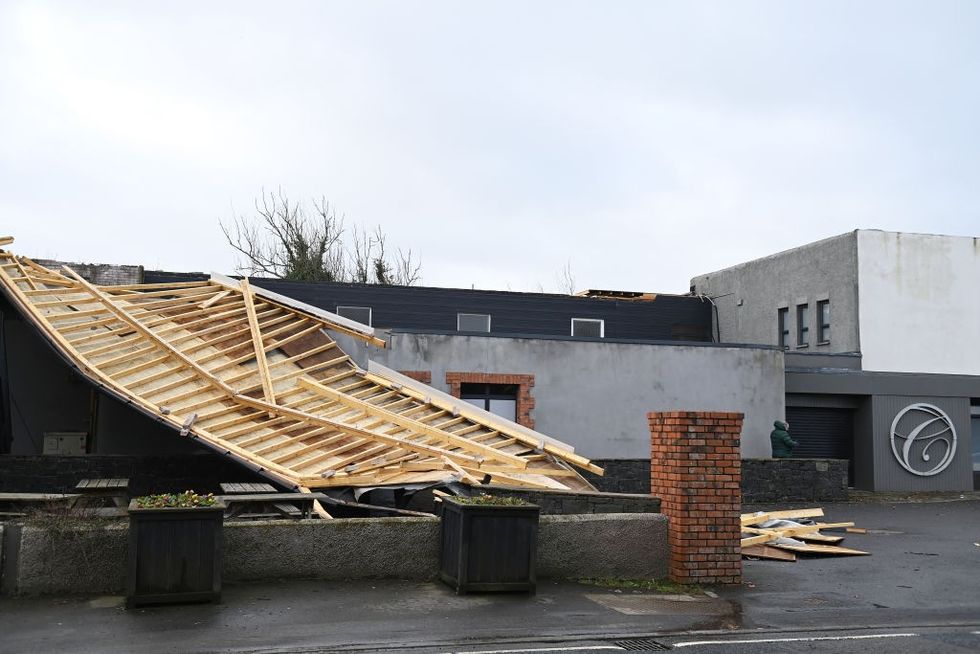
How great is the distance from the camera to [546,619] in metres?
8.62

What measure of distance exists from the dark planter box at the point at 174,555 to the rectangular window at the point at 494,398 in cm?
1324

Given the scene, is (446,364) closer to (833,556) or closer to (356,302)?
(356,302)

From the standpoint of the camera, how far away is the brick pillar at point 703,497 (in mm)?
10633

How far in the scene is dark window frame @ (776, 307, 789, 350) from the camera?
106ft

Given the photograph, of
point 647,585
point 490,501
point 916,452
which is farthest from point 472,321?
point 490,501

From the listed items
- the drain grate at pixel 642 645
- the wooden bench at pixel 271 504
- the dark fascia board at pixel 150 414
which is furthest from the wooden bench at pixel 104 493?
the drain grate at pixel 642 645

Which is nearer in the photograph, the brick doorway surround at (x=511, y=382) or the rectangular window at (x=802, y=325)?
the brick doorway surround at (x=511, y=382)

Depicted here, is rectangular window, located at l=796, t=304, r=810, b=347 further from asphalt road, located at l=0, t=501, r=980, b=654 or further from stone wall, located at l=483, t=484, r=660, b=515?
stone wall, located at l=483, t=484, r=660, b=515

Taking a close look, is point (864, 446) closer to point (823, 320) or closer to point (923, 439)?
point (923, 439)

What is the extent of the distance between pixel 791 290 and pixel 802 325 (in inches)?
47.8

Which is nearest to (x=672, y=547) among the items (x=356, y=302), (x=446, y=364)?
(x=446, y=364)

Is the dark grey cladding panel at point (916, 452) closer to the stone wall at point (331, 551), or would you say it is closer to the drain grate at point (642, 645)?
the stone wall at point (331, 551)

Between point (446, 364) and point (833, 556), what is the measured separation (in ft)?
33.7

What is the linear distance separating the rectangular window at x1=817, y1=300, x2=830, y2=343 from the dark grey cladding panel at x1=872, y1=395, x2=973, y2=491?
5168 mm
